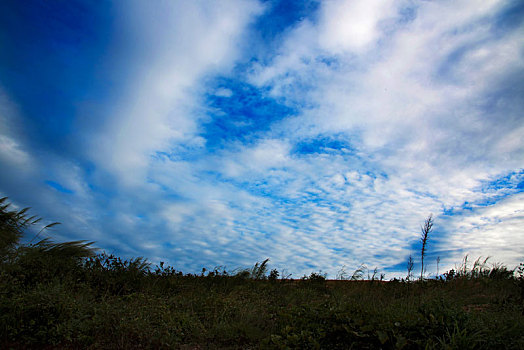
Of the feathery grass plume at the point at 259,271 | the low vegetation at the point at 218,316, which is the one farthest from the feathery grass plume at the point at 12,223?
the feathery grass plume at the point at 259,271

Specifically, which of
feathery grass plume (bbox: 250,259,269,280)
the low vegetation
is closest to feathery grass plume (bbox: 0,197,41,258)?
the low vegetation

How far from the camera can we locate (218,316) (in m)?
6.45

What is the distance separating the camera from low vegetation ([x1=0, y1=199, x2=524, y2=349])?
4758mm

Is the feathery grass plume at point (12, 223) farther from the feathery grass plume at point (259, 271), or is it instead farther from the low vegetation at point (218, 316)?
the feathery grass plume at point (259, 271)

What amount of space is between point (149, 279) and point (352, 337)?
624cm

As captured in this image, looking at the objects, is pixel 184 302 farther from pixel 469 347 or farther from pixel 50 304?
pixel 469 347

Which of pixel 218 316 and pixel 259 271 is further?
pixel 259 271

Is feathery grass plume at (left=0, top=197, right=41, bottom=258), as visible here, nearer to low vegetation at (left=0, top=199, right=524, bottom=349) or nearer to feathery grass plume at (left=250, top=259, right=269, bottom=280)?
low vegetation at (left=0, top=199, right=524, bottom=349)

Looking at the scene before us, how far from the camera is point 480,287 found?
971 centimetres

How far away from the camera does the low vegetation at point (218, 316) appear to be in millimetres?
4758

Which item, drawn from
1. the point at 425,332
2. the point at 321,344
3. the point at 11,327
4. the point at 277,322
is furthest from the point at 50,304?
the point at 425,332

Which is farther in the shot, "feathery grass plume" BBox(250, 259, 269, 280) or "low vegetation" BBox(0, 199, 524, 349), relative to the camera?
"feathery grass plume" BBox(250, 259, 269, 280)

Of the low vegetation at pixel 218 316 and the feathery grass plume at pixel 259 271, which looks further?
the feathery grass plume at pixel 259 271

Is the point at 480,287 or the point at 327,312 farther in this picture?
the point at 480,287
